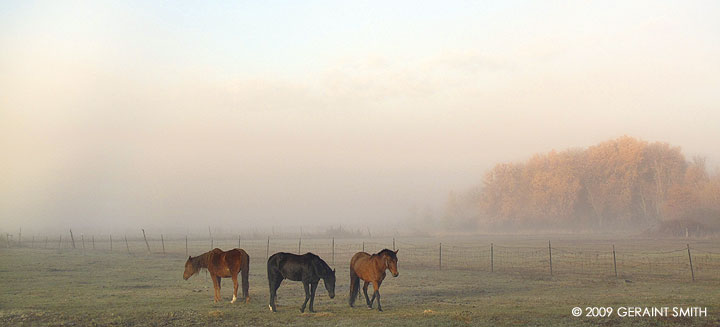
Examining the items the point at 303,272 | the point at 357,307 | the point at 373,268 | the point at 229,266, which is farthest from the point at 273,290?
the point at 373,268

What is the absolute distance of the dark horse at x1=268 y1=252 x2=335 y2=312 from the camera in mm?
16562

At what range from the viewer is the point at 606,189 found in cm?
9538

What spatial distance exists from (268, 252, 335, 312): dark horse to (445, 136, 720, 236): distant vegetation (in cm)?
8178

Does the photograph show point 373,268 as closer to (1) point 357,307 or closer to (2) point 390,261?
(2) point 390,261

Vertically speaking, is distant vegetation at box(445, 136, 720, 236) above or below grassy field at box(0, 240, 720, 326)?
above

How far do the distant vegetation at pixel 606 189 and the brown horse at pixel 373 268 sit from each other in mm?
80506

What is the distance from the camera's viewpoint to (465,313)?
15438 millimetres

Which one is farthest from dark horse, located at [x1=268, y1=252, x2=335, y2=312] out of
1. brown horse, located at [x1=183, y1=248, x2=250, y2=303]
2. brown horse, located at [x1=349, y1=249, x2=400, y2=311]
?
brown horse, located at [x1=183, y1=248, x2=250, y2=303]

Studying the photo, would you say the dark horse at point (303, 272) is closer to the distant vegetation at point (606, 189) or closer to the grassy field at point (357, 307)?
the grassy field at point (357, 307)

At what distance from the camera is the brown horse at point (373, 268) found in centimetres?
1606

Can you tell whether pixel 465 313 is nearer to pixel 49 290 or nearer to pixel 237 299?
pixel 237 299

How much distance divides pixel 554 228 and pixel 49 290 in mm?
96359

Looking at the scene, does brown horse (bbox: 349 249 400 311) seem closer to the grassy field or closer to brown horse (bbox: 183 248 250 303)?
the grassy field

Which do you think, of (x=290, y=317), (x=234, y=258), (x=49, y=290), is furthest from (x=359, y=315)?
(x=49, y=290)
